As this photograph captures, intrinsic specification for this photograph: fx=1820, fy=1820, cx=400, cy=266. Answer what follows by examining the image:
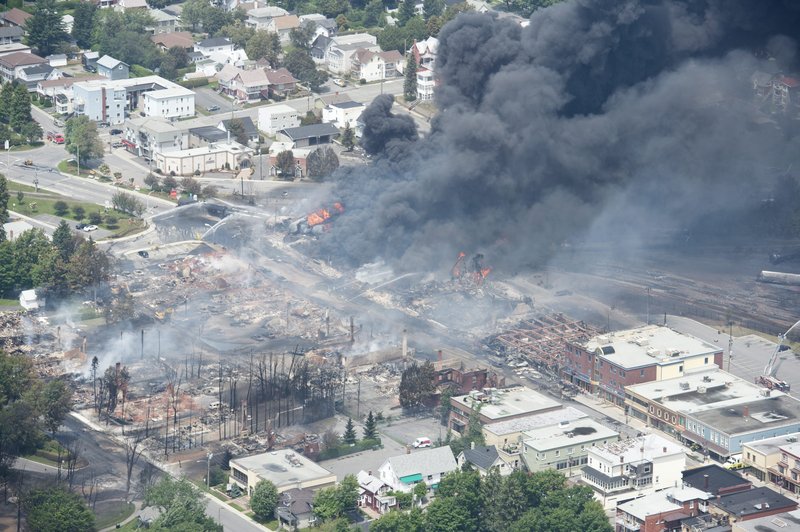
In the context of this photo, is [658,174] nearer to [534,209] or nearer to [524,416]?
[534,209]

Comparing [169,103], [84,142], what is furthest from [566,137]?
[169,103]

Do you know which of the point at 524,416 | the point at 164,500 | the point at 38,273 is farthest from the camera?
the point at 38,273

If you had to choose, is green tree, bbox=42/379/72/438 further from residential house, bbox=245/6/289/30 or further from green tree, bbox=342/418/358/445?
residential house, bbox=245/6/289/30

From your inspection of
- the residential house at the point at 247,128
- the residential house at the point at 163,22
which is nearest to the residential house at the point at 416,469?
the residential house at the point at 247,128

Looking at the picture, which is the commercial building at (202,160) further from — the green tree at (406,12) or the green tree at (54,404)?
the green tree at (54,404)

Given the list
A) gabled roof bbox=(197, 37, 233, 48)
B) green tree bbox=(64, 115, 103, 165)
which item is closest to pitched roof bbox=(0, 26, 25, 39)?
gabled roof bbox=(197, 37, 233, 48)

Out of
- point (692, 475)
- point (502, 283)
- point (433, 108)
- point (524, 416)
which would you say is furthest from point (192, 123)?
point (692, 475)

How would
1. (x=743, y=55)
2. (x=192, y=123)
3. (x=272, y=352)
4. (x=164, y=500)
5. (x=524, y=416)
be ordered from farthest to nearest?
(x=192, y=123) → (x=743, y=55) → (x=272, y=352) → (x=524, y=416) → (x=164, y=500)
